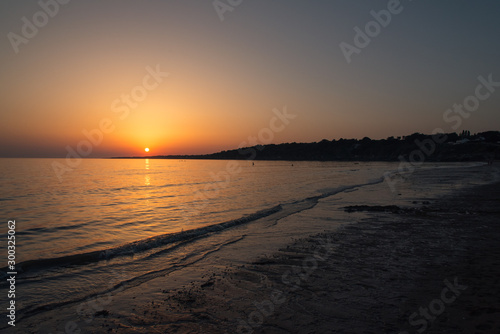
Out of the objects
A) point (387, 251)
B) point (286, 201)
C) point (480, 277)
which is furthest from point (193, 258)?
point (286, 201)

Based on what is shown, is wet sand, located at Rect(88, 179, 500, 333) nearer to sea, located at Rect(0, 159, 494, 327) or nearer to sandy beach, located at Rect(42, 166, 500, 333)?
sandy beach, located at Rect(42, 166, 500, 333)

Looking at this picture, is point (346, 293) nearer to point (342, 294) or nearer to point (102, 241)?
point (342, 294)

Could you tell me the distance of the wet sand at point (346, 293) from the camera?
5281 millimetres

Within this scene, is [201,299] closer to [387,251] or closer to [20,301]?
[20,301]

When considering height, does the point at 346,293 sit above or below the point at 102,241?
above

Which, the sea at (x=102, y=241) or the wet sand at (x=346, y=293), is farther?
the sea at (x=102, y=241)

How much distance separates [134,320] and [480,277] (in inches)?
315

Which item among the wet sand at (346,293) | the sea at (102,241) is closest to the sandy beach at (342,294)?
the wet sand at (346,293)

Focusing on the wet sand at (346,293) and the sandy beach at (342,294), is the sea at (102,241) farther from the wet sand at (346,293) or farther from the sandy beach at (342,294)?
the wet sand at (346,293)

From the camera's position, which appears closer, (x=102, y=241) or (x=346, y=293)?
(x=346, y=293)

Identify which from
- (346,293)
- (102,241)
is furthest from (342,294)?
(102,241)

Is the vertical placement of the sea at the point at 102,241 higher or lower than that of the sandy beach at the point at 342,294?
lower

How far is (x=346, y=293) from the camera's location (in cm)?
661

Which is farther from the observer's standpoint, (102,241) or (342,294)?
(102,241)
